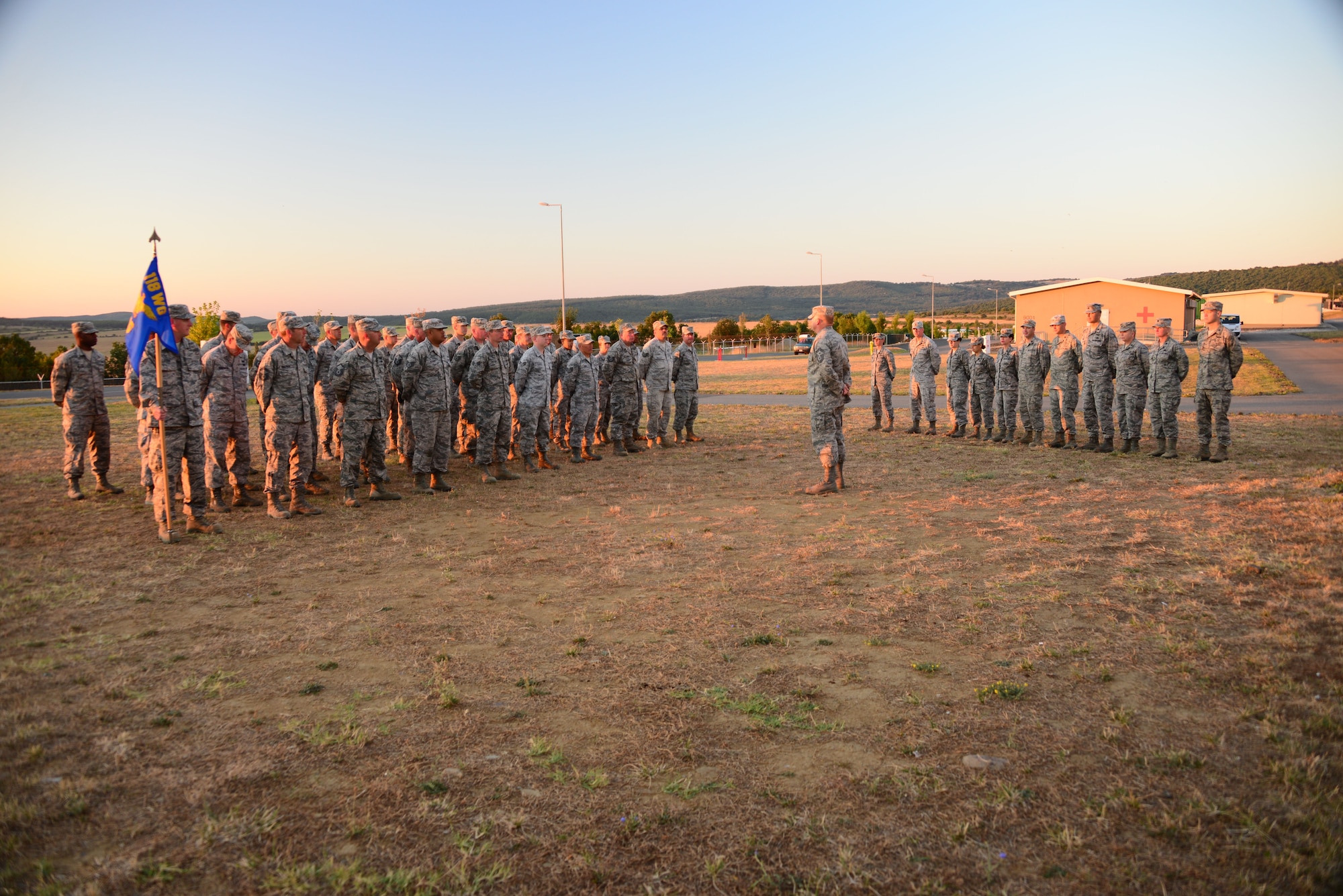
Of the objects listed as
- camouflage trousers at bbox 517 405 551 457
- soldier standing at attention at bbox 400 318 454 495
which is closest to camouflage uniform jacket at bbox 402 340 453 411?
soldier standing at attention at bbox 400 318 454 495

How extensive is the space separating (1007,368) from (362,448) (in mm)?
11573

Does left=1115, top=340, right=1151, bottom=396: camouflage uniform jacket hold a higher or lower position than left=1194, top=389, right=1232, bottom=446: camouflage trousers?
higher

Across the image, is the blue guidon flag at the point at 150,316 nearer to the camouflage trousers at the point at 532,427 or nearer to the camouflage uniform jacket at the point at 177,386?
the camouflage uniform jacket at the point at 177,386

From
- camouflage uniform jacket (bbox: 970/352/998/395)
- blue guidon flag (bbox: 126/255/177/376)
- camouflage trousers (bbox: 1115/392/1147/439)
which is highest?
blue guidon flag (bbox: 126/255/177/376)

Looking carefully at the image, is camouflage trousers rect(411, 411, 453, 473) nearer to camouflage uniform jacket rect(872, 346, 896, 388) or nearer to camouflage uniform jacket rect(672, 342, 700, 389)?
camouflage uniform jacket rect(672, 342, 700, 389)

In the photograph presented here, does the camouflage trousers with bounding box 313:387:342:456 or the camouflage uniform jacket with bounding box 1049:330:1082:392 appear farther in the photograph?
the camouflage uniform jacket with bounding box 1049:330:1082:392

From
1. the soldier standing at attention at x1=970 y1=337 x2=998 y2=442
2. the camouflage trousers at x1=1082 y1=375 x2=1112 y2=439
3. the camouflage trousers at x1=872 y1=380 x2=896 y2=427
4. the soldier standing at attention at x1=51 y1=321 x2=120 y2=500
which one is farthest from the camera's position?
the camouflage trousers at x1=872 y1=380 x2=896 y2=427

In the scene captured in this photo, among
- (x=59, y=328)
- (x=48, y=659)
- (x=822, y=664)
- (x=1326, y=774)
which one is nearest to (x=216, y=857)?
(x=48, y=659)

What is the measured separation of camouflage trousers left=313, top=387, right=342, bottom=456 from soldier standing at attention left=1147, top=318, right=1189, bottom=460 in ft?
43.1

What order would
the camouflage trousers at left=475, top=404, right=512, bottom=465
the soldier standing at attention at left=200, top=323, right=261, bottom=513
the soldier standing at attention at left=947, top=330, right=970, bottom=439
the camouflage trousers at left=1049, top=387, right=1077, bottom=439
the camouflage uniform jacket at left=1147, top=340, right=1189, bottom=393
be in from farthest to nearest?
the soldier standing at attention at left=947, top=330, right=970, bottom=439 → the camouflage trousers at left=1049, top=387, right=1077, bottom=439 → the camouflage uniform jacket at left=1147, top=340, right=1189, bottom=393 → the camouflage trousers at left=475, top=404, right=512, bottom=465 → the soldier standing at attention at left=200, top=323, right=261, bottom=513

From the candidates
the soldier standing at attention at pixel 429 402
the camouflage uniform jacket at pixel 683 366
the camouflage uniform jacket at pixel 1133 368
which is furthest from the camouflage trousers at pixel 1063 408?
the soldier standing at attention at pixel 429 402

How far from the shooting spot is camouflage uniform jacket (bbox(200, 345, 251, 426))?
966 centimetres

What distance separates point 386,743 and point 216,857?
98cm

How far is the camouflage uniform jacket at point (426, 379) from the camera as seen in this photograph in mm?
11047
